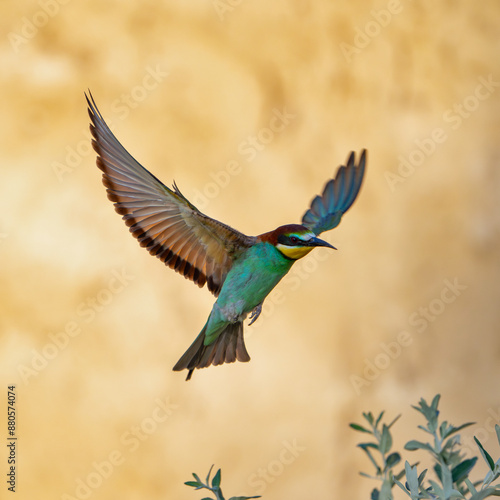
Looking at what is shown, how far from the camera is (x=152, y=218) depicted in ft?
3.29

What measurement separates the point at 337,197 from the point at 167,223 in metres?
0.30

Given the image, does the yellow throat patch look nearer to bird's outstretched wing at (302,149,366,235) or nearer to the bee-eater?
the bee-eater

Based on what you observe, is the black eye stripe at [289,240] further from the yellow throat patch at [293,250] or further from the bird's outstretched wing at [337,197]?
the bird's outstretched wing at [337,197]

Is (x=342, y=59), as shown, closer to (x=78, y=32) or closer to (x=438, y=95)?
(x=438, y=95)

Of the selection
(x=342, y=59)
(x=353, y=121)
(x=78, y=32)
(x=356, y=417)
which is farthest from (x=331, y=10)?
(x=356, y=417)

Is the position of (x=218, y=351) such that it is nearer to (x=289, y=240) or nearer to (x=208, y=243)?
(x=208, y=243)

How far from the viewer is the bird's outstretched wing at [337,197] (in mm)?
1077

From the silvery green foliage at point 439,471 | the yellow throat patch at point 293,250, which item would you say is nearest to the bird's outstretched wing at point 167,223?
the yellow throat patch at point 293,250

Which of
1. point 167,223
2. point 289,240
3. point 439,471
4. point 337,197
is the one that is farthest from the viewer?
point 337,197

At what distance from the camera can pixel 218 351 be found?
109 centimetres

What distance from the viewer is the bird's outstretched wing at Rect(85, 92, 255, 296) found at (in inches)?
37.2

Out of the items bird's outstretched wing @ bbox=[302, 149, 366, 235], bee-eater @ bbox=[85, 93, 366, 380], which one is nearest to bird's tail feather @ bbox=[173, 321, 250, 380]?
bee-eater @ bbox=[85, 93, 366, 380]

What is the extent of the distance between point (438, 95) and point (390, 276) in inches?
22.6

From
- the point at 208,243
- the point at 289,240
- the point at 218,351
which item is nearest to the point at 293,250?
the point at 289,240
